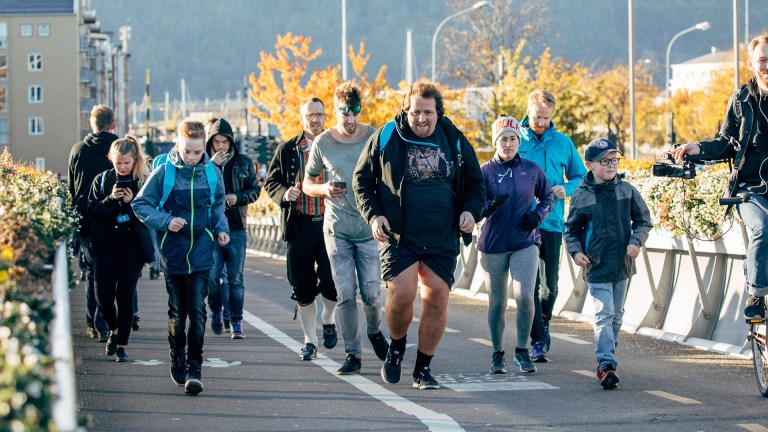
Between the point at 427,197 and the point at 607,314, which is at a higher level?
the point at 427,197

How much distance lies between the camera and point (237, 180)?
12.9 metres

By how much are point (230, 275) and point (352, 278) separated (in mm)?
3223

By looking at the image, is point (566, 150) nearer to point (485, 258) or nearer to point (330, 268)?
point (485, 258)

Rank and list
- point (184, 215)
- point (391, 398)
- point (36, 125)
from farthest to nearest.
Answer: point (36, 125)
point (184, 215)
point (391, 398)

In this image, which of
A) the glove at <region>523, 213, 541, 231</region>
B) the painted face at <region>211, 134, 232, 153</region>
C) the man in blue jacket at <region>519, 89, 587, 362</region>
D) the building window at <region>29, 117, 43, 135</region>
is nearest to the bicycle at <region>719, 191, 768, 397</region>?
the glove at <region>523, 213, 541, 231</region>

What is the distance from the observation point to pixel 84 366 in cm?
1046

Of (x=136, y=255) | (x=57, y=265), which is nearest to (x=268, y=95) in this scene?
(x=136, y=255)

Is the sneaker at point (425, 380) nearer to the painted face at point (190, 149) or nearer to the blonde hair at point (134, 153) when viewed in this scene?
the painted face at point (190, 149)

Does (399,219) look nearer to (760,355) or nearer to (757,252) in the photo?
(757,252)

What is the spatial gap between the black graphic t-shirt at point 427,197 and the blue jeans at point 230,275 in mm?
4137

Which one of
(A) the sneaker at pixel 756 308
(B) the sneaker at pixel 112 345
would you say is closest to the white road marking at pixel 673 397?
(A) the sneaker at pixel 756 308

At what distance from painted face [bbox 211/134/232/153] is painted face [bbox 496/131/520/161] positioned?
340cm

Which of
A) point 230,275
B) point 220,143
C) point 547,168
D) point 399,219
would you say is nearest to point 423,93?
point 399,219

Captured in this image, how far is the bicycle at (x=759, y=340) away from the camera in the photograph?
344 inches
